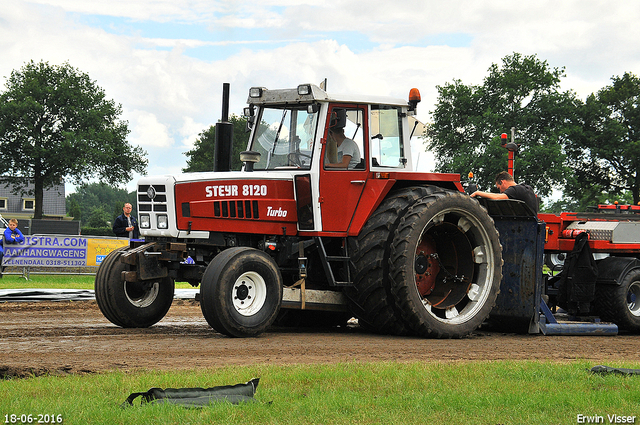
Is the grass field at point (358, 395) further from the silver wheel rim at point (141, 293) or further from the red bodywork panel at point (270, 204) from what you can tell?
the silver wheel rim at point (141, 293)

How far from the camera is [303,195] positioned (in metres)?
9.12

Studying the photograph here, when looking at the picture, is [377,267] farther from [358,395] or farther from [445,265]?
[358,395]

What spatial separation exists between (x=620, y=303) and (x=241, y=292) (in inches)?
221

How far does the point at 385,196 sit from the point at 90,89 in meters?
51.8

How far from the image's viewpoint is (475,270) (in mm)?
9836

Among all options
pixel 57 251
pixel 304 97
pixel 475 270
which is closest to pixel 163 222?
pixel 304 97

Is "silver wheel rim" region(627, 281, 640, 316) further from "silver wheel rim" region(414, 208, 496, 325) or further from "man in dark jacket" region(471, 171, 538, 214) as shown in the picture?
"silver wheel rim" region(414, 208, 496, 325)

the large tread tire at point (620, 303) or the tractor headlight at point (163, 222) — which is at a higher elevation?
the tractor headlight at point (163, 222)

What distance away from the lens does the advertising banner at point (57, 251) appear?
19016 millimetres

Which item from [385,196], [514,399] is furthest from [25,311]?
Answer: [514,399]

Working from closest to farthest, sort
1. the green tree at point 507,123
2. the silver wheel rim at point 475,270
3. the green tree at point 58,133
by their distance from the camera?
the silver wheel rim at point 475,270
the green tree at point 507,123
the green tree at point 58,133

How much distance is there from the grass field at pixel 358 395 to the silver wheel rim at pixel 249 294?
2.16m

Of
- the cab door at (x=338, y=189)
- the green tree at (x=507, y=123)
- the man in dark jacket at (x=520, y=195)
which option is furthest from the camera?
the green tree at (x=507, y=123)

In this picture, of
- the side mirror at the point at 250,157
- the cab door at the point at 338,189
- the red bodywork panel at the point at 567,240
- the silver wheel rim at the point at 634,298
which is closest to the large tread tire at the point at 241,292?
the cab door at the point at 338,189
